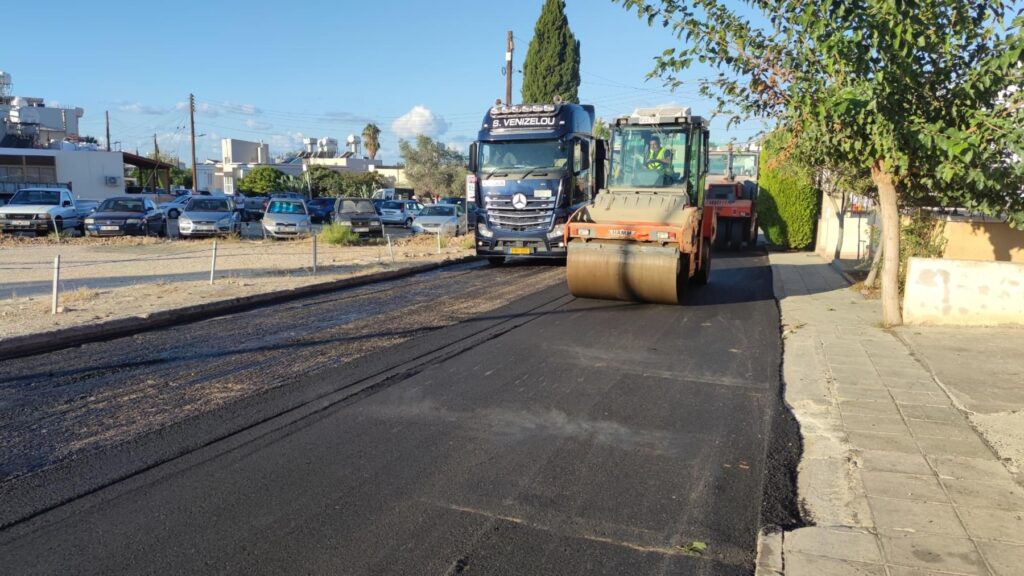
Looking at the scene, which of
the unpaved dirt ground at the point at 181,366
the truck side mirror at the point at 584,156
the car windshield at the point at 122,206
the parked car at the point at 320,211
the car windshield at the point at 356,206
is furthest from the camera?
the parked car at the point at 320,211

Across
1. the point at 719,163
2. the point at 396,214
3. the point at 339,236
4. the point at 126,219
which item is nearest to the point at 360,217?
the point at 339,236

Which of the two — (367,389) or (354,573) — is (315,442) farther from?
(354,573)

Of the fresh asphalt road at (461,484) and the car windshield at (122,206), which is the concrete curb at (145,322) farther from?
the car windshield at (122,206)

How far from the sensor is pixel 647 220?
12055 millimetres

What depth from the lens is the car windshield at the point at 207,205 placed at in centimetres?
2594

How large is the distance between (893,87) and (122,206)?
2558cm

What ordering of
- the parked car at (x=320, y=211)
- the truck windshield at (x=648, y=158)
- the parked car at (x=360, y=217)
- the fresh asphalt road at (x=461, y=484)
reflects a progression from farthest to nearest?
the parked car at (x=320, y=211), the parked car at (x=360, y=217), the truck windshield at (x=648, y=158), the fresh asphalt road at (x=461, y=484)

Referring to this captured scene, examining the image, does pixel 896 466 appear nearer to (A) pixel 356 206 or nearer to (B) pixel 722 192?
(B) pixel 722 192

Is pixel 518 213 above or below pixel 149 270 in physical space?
above

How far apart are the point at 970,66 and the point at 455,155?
72.1 metres

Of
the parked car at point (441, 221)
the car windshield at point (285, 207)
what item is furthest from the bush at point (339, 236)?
the parked car at point (441, 221)

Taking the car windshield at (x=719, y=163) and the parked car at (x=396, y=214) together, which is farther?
the parked car at (x=396, y=214)

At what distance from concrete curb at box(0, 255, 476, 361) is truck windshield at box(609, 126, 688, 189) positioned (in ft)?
18.8

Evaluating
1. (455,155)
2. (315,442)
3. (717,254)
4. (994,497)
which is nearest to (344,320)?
(315,442)
